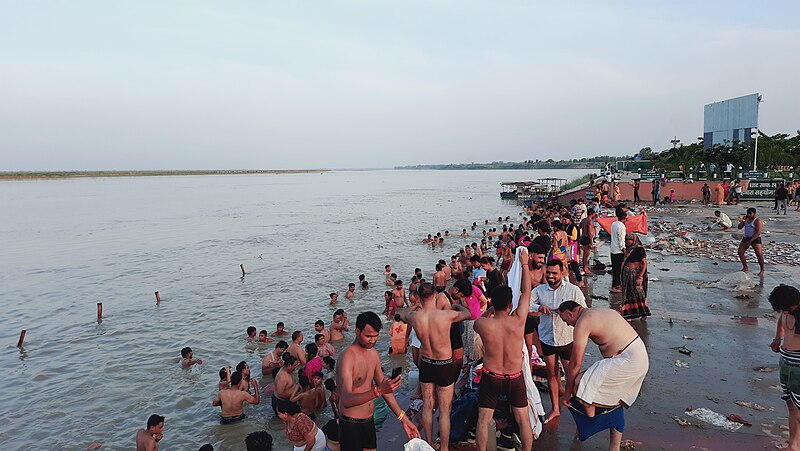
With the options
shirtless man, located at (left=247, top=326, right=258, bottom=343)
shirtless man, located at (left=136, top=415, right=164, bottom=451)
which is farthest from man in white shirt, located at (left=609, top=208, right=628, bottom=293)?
shirtless man, located at (left=136, top=415, right=164, bottom=451)

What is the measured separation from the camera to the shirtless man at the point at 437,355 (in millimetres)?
4566

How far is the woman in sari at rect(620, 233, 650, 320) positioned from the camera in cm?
779

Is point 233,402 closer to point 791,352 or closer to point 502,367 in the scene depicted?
point 502,367

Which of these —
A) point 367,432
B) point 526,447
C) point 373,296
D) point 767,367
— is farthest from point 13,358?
point 767,367

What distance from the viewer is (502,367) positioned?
14.0 ft

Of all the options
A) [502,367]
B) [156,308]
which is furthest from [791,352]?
[156,308]

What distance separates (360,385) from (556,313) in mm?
2327

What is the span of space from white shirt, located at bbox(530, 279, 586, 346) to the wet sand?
887 millimetres

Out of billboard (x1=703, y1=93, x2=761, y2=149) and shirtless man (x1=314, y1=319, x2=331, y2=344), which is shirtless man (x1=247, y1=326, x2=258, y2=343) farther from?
billboard (x1=703, y1=93, x2=761, y2=149)

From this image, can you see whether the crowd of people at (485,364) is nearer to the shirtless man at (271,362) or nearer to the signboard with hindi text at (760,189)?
the shirtless man at (271,362)

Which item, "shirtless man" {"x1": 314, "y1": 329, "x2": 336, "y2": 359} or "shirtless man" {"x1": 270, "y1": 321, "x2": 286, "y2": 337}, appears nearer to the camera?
"shirtless man" {"x1": 314, "y1": 329, "x2": 336, "y2": 359}

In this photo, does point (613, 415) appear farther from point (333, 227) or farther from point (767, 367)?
point (333, 227)

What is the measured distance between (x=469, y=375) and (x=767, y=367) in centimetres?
416

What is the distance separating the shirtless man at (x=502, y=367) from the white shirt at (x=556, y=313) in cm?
90
